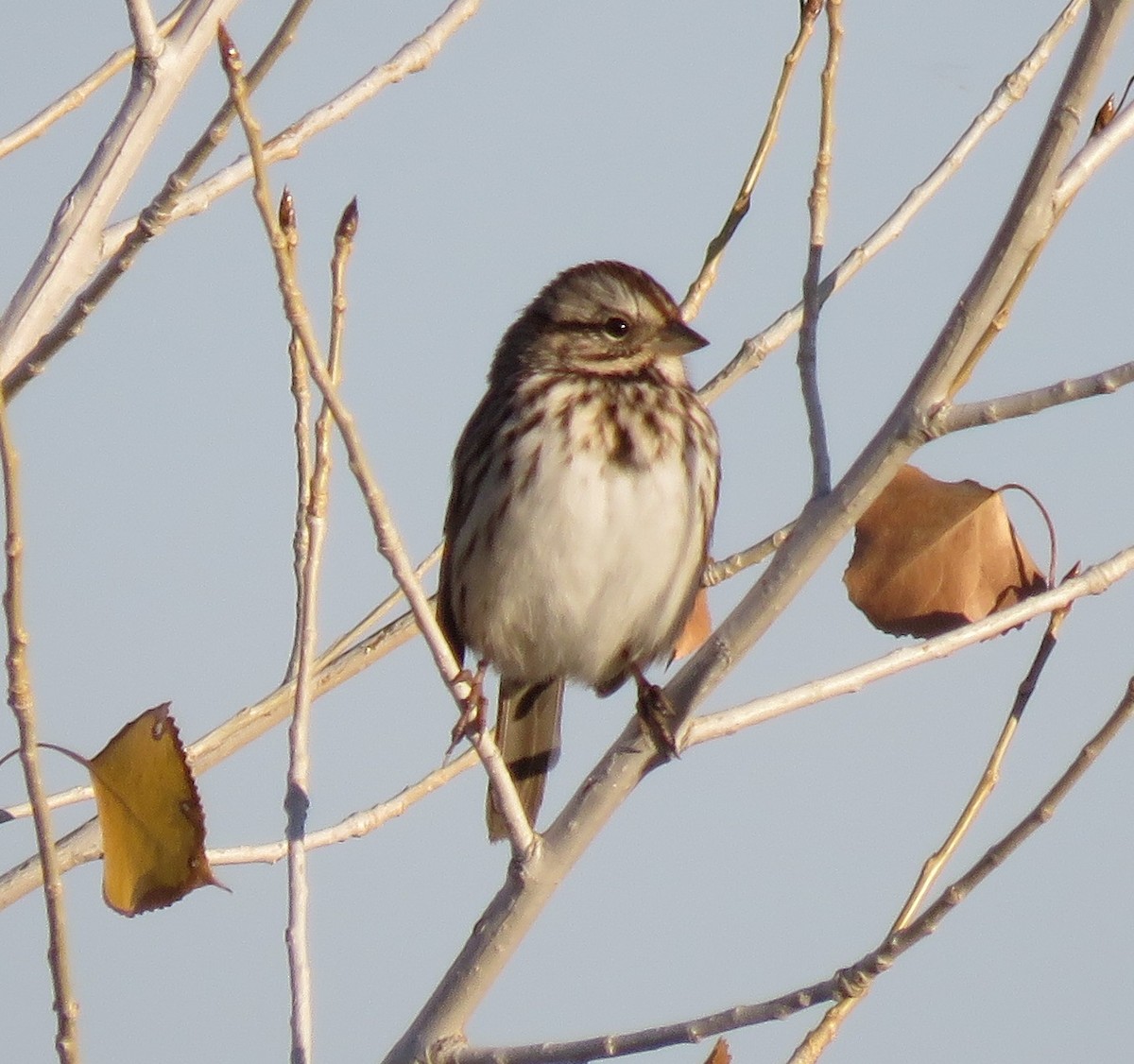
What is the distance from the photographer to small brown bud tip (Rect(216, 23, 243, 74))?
2.96 m

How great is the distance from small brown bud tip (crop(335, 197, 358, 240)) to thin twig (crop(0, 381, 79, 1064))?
1030 millimetres

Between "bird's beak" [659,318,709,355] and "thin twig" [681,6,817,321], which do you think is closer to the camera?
"thin twig" [681,6,817,321]

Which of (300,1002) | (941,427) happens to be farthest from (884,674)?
(300,1002)

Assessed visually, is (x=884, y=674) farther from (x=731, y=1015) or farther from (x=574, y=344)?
(x=574, y=344)

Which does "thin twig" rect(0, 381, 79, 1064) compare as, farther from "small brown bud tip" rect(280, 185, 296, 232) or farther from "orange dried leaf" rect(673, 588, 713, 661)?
"orange dried leaf" rect(673, 588, 713, 661)

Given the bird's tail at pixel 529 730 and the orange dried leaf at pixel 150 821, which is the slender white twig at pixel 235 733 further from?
the bird's tail at pixel 529 730

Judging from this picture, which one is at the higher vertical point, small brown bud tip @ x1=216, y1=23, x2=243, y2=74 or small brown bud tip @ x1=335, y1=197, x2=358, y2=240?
small brown bud tip @ x1=216, y1=23, x2=243, y2=74

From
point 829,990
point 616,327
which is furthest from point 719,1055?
point 616,327

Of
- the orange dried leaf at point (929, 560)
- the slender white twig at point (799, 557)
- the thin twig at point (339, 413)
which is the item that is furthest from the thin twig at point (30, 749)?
the orange dried leaf at point (929, 560)

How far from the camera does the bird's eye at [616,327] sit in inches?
213

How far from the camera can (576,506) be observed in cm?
483

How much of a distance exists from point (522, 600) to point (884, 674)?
1.84 meters

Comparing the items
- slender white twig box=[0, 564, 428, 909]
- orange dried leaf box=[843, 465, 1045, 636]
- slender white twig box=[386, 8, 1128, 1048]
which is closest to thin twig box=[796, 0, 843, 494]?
slender white twig box=[386, 8, 1128, 1048]

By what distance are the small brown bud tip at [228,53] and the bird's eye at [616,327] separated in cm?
242
